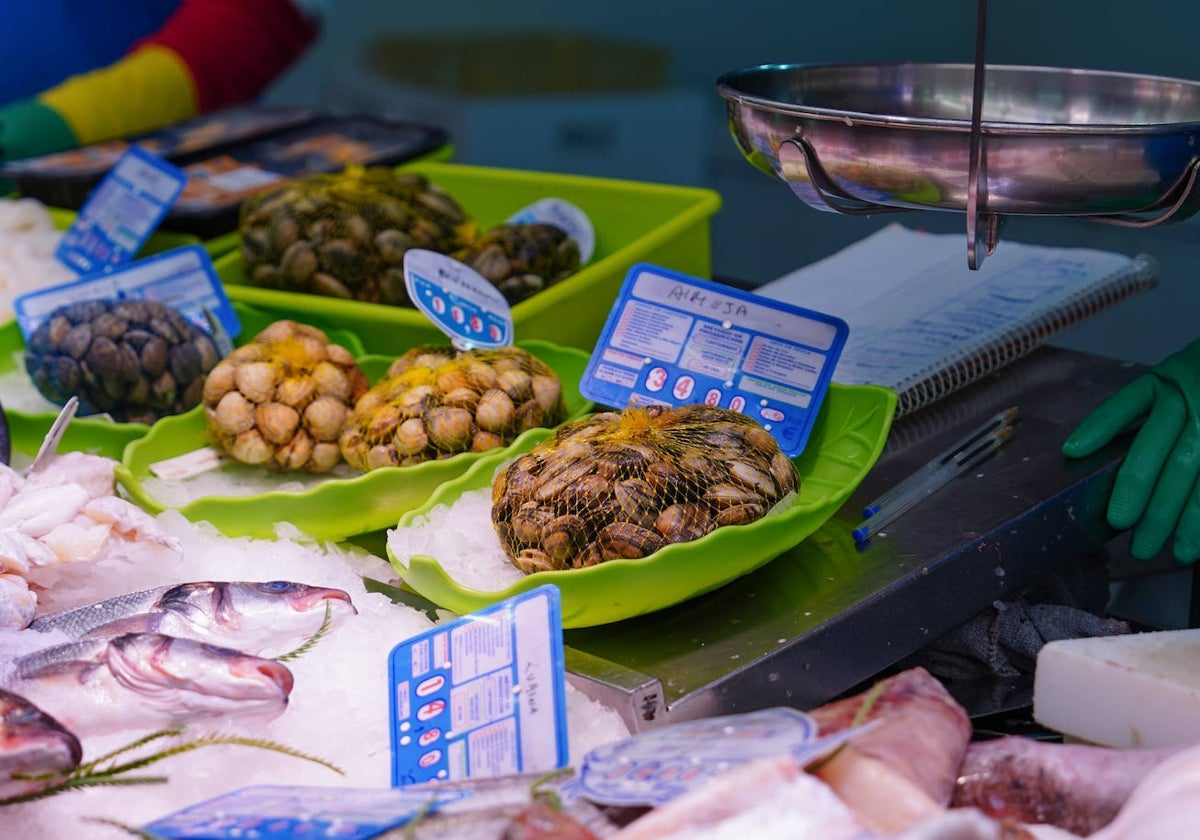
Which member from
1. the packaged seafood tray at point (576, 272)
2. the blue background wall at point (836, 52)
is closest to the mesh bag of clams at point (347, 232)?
the packaged seafood tray at point (576, 272)

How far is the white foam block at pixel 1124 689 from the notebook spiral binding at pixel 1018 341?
2.25ft

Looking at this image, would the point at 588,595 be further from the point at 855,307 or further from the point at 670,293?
the point at 855,307

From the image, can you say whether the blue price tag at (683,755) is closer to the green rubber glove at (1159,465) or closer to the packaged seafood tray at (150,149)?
the green rubber glove at (1159,465)

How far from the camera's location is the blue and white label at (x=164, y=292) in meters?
2.19

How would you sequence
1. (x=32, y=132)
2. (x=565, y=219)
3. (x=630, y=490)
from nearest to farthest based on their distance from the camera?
(x=630, y=490) < (x=565, y=219) < (x=32, y=132)

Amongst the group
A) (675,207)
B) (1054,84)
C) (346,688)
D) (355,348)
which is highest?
(1054,84)

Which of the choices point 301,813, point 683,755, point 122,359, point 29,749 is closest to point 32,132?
point 122,359

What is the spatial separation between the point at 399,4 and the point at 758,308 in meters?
6.06

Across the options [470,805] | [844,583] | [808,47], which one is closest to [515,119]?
[808,47]

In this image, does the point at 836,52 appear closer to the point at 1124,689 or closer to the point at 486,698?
the point at 1124,689

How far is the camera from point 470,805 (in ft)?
3.47

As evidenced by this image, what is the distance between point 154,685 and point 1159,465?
52.9 inches

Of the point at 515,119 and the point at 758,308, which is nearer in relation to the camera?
the point at 758,308

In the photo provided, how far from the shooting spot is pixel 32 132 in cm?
319
